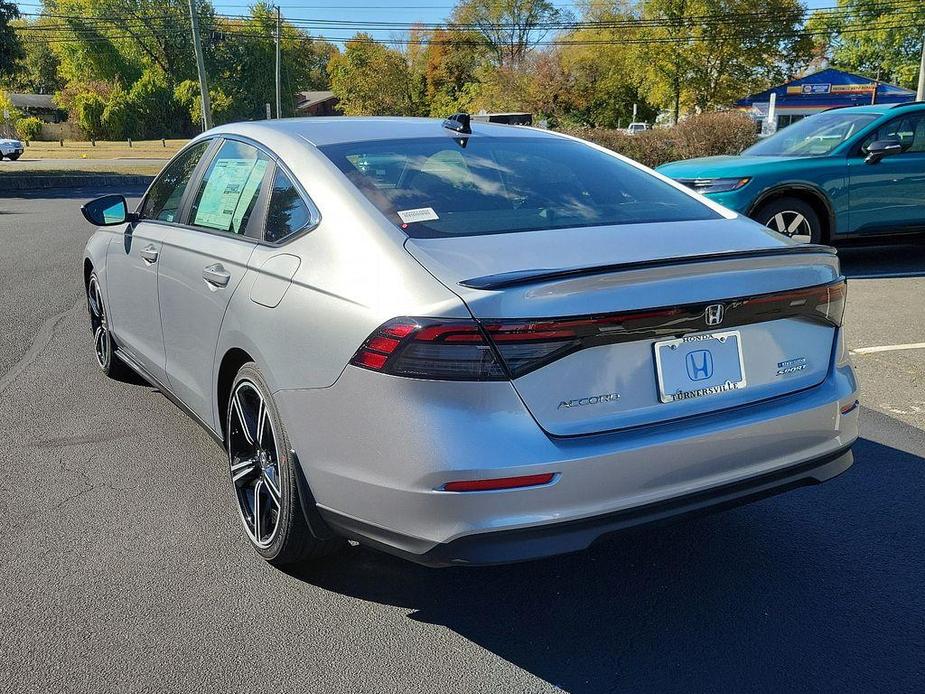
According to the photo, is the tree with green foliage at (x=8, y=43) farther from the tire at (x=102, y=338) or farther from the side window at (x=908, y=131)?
the side window at (x=908, y=131)

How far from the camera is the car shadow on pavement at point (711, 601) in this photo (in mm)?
2469

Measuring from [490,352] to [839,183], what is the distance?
7626mm

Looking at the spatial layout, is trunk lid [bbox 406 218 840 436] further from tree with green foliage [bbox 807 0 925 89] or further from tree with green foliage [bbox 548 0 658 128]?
tree with green foliage [bbox 807 0 925 89]

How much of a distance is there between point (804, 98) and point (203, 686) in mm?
56715

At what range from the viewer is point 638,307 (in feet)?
7.52

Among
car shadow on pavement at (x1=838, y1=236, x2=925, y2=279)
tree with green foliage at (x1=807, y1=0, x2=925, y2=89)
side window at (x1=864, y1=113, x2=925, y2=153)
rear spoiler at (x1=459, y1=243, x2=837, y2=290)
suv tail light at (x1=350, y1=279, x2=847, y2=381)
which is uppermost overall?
tree with green foliage at (x1=807, y1=0, x2=925, y2=89)

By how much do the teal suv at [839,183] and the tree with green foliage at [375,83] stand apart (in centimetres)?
6409

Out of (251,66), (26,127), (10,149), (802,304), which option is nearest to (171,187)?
(802,304)

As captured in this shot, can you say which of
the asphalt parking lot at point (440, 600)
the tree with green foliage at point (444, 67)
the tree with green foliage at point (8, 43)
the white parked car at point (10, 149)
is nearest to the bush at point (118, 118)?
the tree with green foliage at point (444, 67)

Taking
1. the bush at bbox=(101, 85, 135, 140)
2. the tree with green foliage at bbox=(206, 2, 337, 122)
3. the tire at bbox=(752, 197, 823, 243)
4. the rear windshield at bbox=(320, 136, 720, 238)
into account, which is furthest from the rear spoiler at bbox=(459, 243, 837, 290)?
the tree with green foliage at bbox=(206, 2, 337, 122)

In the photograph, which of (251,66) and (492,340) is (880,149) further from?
(251,66)

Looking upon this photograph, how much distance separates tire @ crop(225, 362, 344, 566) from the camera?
8.91 ft

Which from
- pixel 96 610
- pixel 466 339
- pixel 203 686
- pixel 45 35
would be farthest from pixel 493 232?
pixel 45 35

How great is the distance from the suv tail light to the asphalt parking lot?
607 mm
